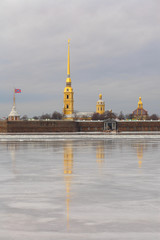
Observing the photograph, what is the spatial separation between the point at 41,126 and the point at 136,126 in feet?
77.4

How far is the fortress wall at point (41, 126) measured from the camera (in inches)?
3268

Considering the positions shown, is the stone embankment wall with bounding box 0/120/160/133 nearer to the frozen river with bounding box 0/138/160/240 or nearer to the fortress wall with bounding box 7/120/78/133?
the fortress wall with bounding box 7/120/78/133

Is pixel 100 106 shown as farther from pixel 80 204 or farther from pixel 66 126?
pixel 80 204

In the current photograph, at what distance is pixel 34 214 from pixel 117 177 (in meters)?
5.61

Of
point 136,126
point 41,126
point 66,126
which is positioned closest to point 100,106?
point 136,126

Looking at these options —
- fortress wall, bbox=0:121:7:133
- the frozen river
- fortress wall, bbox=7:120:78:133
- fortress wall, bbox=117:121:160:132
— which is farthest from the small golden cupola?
the frozen river

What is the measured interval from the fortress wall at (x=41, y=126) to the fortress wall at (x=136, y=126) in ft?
37.4

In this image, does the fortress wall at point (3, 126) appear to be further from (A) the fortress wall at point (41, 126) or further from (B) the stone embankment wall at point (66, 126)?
(A) the fortress wall at point (41, 126)

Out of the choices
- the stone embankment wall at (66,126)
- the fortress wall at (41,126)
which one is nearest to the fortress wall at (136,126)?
the stone embankment wall at (66,126)

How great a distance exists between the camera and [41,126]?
283 feet

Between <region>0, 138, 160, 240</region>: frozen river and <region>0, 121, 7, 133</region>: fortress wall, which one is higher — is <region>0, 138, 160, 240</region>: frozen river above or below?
below

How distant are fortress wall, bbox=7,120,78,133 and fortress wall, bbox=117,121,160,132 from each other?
1141cm

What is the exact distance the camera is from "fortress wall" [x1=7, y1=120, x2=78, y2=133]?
83.0 meters

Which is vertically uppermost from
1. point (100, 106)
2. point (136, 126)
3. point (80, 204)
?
point (100, 106)
